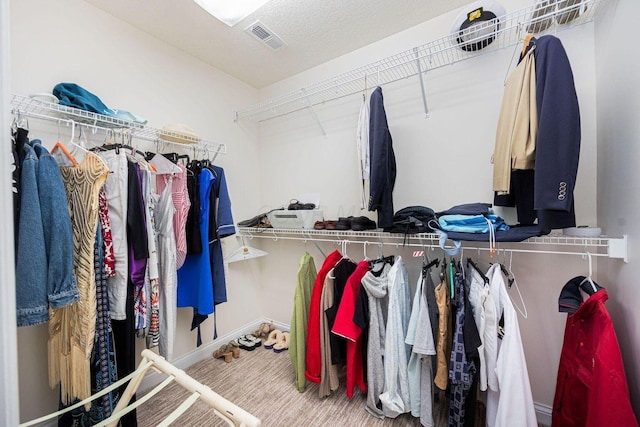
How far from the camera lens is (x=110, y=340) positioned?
1.29 metres

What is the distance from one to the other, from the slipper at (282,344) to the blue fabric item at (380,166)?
4.93ft

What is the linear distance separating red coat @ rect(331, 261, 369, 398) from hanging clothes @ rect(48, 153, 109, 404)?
1227 millimetres

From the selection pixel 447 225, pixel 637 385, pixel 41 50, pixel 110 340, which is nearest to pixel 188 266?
pixel 110 340

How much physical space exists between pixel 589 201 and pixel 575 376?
88 centimetres

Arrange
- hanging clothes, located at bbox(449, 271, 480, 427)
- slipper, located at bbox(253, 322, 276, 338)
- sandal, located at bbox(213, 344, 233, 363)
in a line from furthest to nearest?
slipper, located at bbox(253, 322, 276, 338), sandal, located at bbox(213, 344, 233, 363), hanging clothes, located at bbox(449, 271, 480, 427)

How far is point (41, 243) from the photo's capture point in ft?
3.29

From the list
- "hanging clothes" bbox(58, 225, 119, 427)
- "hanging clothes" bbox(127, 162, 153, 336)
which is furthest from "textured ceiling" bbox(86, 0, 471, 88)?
"hanging clothes" bbox(58, 225, 119, 427)

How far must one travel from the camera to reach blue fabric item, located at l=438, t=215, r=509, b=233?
1278 mm

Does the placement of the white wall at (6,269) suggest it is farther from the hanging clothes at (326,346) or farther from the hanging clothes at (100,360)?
the hanging clothes at (326,346)

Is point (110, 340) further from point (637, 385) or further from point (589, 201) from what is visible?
point (589, 201)

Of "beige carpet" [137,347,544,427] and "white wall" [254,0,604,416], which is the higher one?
"white wall" [254,0,604,416]

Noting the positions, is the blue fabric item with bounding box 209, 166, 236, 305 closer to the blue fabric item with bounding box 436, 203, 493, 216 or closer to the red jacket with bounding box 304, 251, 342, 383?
the red jacket with bounding box 304, 251, 342, 383

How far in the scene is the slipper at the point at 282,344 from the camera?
89.4 inches

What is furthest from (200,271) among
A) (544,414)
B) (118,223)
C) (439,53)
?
(544,414)
